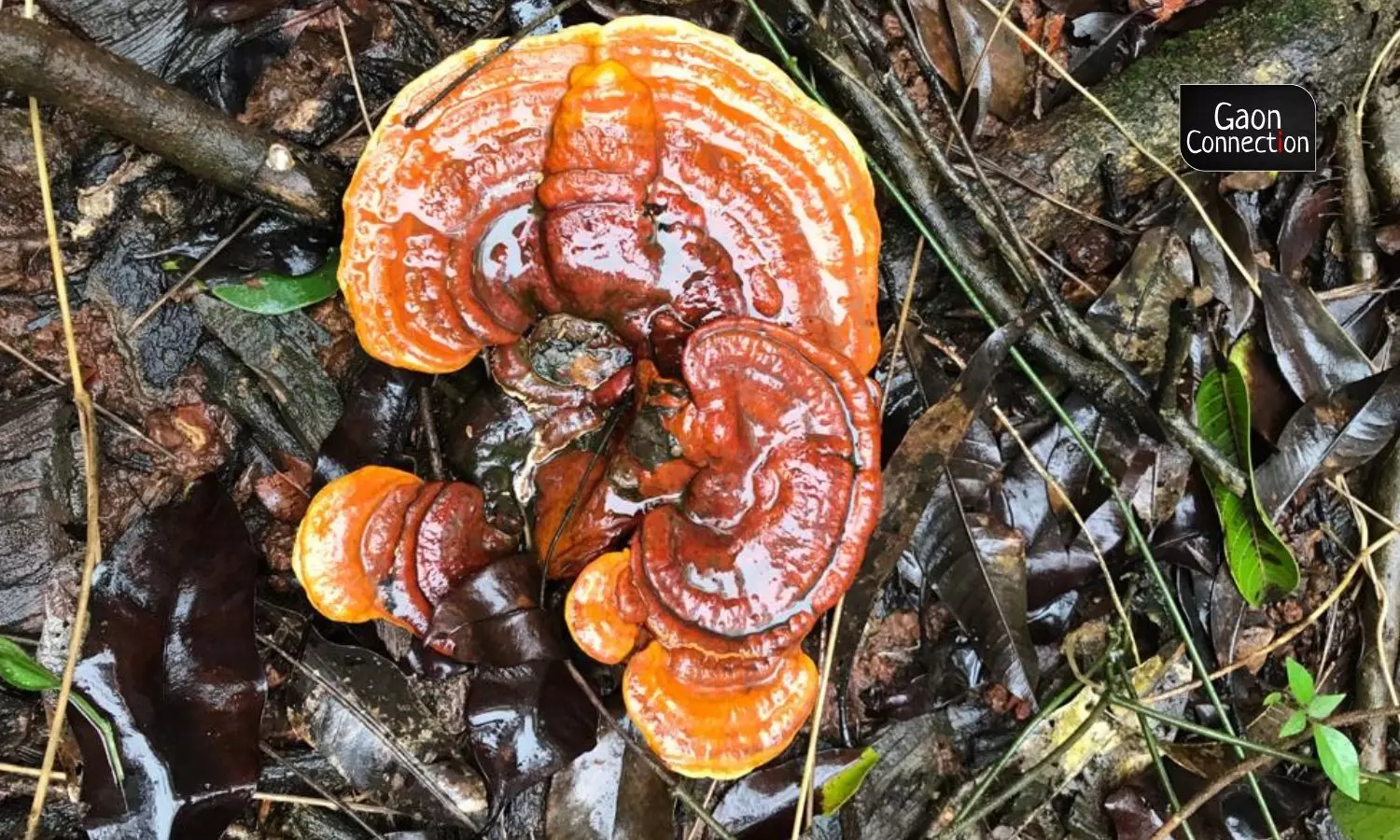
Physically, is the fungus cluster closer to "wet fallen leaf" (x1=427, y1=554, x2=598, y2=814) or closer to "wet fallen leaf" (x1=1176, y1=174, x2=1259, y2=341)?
"wet fallen leaf" (x1=427, y1=554, x2=598, y2=814)

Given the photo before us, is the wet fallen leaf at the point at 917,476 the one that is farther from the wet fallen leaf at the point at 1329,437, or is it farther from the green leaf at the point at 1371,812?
the green leaf at the point at 1371,812

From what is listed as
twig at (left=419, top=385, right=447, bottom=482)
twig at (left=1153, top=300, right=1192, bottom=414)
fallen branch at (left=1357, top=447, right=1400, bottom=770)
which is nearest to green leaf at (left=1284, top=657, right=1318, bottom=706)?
fallen branch at (left=1357, top=447, right=1400, bottom=770)

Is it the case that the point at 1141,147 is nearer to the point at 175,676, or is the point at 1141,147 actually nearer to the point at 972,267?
the point at 972,267

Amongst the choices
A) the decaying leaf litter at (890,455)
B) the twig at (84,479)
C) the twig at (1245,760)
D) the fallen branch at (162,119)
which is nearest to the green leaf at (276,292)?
the decaying leaf litter at (890,455)

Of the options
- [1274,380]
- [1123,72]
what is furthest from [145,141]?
[1274,380]

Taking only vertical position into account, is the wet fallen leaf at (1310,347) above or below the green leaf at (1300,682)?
above
